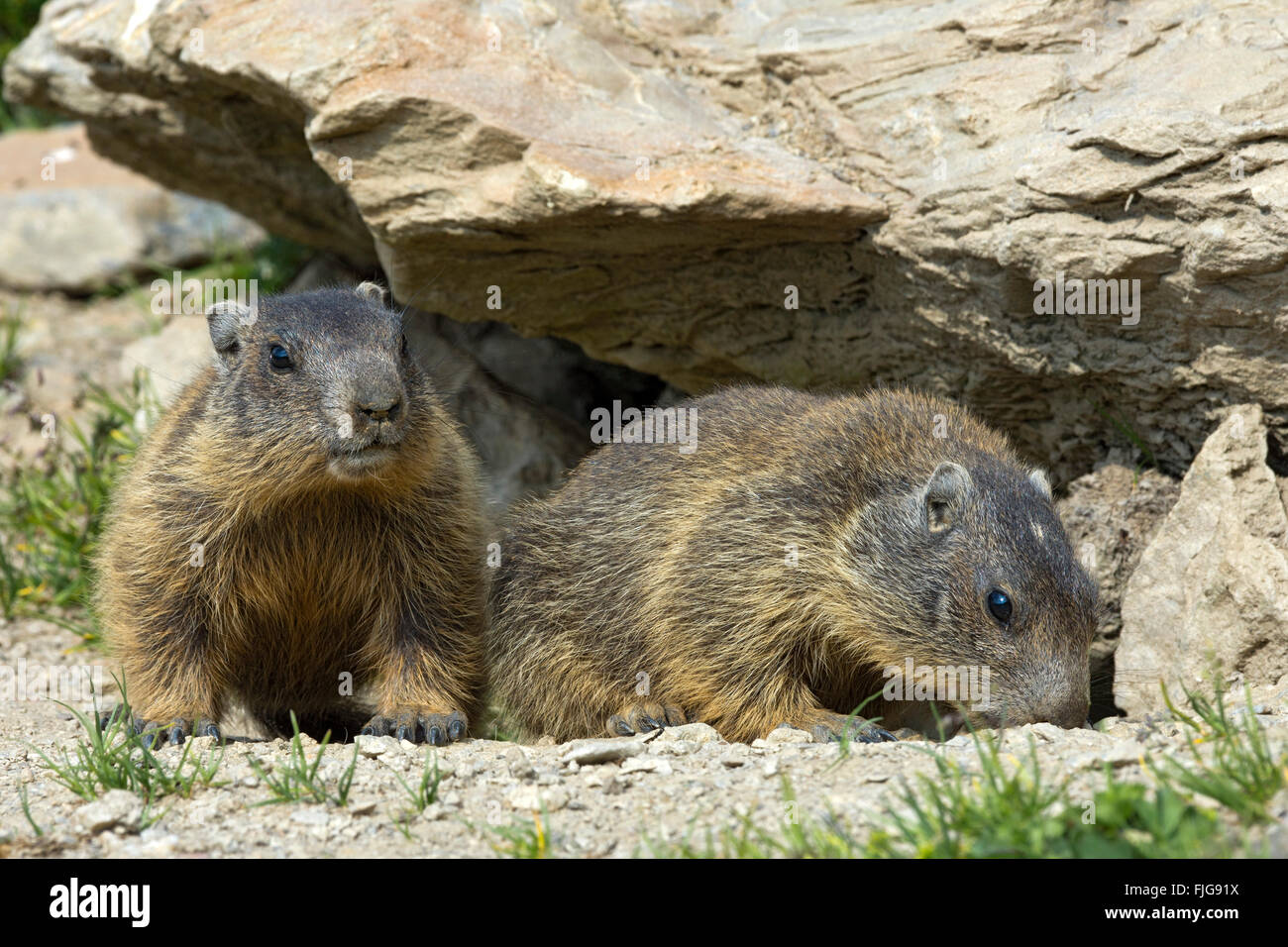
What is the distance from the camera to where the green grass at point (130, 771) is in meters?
5.74

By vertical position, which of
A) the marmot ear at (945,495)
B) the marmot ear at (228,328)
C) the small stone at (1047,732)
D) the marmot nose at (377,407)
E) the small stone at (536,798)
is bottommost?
the small stone at (536,798)

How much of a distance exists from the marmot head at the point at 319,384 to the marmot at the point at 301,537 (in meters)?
0.01

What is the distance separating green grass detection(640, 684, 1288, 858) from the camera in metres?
4.44

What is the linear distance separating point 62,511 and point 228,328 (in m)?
3.56

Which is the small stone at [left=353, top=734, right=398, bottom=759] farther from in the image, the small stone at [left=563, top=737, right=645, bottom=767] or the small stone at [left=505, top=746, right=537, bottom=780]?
the small stone at [left=563, top=737, right=645, bottom=767]

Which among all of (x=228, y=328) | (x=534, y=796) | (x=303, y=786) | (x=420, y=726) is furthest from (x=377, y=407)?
(x=534, y=796)

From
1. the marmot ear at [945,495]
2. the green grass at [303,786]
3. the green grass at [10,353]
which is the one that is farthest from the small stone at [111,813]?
the green grass at [10,353]

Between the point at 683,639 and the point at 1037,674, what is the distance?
6.43 ft

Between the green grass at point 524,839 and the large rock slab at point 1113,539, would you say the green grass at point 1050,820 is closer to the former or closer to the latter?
the green grass at point 524,839

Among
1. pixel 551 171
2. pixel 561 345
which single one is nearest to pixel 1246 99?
pixel 551 171

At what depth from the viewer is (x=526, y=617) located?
26.3ft

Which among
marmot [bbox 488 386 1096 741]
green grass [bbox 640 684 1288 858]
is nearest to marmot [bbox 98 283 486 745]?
marmot [bbox 488 386 1096 741]

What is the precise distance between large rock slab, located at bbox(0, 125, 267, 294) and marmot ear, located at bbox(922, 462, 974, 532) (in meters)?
8.77

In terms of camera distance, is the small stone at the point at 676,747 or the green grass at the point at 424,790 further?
the small stone at the point at 676,747
